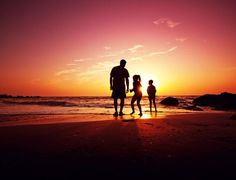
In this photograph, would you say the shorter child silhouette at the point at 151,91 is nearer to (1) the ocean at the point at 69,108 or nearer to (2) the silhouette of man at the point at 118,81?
(1) the ocean at the point at 69,108

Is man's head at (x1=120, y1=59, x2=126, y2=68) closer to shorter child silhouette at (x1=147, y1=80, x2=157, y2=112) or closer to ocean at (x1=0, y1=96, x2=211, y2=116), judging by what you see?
ocean at (x1=0, y1=96, x2=211, y2=116)

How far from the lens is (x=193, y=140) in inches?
140

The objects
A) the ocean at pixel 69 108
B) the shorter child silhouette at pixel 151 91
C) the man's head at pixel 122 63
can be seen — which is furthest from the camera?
the shorter child silhouette at pixel 151 91

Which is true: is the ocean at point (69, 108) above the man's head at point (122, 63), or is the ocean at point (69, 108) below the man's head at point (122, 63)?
below

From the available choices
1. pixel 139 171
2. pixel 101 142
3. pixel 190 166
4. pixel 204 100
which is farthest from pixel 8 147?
pixel 204 100

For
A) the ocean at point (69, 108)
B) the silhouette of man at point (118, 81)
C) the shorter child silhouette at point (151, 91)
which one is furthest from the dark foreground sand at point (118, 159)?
the shorter child silhouette at point (151, 91)

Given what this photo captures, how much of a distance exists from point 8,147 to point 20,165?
3.58 ft

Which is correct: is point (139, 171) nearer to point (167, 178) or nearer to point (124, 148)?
point (167, 178)

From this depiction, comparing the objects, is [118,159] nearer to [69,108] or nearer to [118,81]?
[118,81]

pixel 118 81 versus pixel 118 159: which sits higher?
pixel 118 81

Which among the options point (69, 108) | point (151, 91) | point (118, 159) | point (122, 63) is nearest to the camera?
point (118, 159)

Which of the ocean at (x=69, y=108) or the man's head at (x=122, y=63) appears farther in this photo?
the ocean at (x=69, y=108)

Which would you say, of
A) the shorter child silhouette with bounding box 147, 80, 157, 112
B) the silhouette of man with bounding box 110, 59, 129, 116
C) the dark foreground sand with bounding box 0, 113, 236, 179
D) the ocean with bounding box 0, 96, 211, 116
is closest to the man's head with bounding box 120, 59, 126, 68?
the silhouette of man with bounding box 110, 59, 129, 116

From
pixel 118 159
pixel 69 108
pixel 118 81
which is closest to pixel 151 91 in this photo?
pixel 118 81
